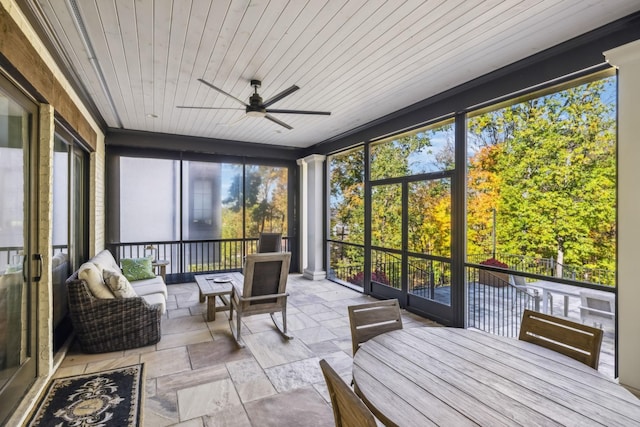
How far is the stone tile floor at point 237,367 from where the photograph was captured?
2.25 meters

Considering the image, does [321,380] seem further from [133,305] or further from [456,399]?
[133,305]

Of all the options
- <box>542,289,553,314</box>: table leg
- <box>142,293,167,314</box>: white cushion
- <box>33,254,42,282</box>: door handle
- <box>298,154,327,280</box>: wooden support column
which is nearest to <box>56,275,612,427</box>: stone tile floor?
<box>542,289,553,314</box>: table leg

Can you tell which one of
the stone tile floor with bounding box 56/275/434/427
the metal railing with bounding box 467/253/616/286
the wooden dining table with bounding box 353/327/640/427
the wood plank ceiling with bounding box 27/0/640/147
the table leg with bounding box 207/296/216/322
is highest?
the wood plank ceiling with bounding box 27/0/640/147

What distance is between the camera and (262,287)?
11.7 ft

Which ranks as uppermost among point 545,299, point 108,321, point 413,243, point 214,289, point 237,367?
point 413,243

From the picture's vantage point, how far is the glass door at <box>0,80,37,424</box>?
2.07 metres

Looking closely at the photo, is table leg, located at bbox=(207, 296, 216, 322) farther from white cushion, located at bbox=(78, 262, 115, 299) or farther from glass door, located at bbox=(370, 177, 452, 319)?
glass door, located at bbox=(370, 177, 452, 319)

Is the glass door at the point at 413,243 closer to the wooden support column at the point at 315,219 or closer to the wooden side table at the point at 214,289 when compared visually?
the wooden support column at the point at 315,219

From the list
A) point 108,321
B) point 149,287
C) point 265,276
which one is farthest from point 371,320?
point 149,287

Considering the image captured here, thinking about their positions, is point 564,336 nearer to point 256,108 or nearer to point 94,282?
point 256,108

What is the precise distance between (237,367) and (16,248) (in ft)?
6.38

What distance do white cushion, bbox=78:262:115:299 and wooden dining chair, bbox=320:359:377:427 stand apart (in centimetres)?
302

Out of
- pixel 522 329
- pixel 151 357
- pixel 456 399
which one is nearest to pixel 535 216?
pixel 522 329

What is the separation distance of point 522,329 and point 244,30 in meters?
2.93
